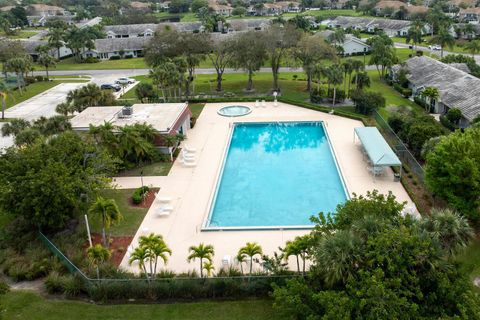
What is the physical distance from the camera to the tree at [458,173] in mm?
24000

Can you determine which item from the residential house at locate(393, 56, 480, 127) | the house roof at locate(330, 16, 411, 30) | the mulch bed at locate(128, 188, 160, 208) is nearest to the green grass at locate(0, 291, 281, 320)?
the mulch bed at locate(128, 188, 160, 208)

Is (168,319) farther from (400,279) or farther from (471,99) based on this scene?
(471,99)

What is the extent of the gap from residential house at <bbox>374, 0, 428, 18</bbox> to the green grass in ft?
396

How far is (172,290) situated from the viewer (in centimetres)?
2045

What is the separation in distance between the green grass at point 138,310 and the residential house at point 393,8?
12061 cm

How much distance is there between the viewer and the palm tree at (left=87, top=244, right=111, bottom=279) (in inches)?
829

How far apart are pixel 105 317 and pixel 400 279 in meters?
12.7

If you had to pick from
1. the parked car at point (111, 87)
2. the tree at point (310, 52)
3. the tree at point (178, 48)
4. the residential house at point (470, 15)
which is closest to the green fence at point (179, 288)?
the tree at point (310, 52)

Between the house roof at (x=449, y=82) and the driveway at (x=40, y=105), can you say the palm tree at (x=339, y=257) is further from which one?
the driveway at (x=40, y=105)

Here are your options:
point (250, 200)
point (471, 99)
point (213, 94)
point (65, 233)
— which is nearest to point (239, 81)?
point (213, 94)

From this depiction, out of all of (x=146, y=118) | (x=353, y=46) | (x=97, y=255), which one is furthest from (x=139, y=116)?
(x=353, y=46)

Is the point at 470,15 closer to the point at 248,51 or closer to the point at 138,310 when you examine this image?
the point at 248,51

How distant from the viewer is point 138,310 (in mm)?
19797

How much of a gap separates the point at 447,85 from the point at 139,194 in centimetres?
3630
